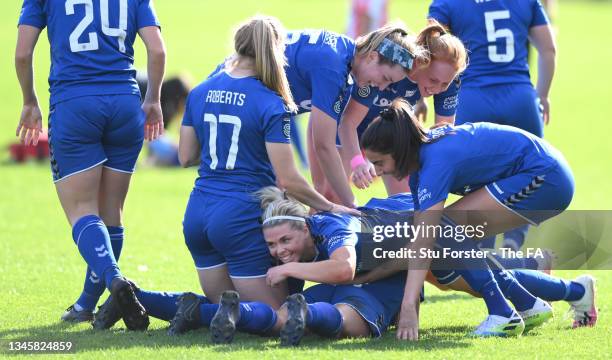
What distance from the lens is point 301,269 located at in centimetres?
557

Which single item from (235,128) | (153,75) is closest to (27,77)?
(153,75)

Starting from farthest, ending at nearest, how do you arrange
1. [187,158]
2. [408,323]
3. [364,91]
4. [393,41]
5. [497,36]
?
[497,36]
[364,91]
[393,41]
[187,158]
[408,323]

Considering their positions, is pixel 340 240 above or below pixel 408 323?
above

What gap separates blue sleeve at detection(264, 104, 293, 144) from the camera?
564 centimetres

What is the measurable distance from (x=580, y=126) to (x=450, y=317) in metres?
11.6

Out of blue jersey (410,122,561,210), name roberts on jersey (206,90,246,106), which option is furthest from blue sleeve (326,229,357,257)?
name roberts on jersey (206,90,246,106)

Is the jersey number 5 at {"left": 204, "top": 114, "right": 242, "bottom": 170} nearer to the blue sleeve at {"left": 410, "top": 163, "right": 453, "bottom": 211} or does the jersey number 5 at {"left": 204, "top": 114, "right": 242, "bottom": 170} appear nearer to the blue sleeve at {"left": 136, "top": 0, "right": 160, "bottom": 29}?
the blue sleeve at {"left": 136, "top": 0, "right": 160, "bottom": 29}

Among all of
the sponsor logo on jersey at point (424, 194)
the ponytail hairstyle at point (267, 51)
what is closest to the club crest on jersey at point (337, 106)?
the ponytail hairstyle at point (267, 51)

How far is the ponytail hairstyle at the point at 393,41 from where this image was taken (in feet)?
20.3

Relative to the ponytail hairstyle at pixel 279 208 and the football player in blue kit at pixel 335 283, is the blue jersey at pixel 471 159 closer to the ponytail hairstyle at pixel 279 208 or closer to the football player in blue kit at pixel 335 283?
the football player in blue kit at pixel 335 283

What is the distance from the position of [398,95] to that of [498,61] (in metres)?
0.97

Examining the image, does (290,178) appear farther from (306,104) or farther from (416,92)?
(416,92)

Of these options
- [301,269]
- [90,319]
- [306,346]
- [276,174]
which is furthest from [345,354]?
[90,319]

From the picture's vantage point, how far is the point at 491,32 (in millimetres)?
7363
